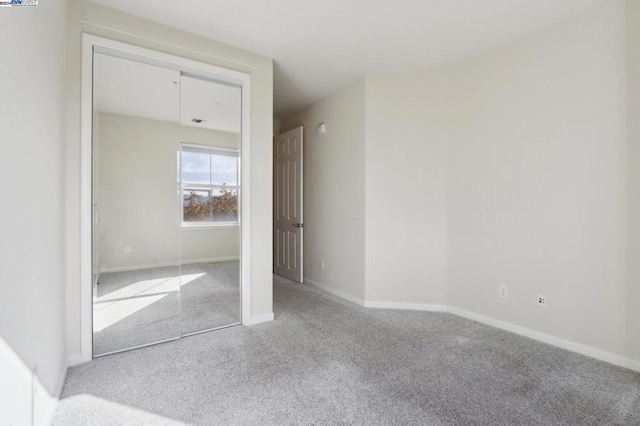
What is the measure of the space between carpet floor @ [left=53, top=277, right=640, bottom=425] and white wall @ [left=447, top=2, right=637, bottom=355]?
1.38ft

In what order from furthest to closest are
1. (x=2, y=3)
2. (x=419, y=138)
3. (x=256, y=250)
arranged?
(x=419, y=138), (x=256, y=250), (x=2, y=3)

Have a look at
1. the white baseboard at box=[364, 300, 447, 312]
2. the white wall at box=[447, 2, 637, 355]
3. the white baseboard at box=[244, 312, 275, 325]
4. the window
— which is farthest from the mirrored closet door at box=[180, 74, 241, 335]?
the white wall at box=[447, 2, 637, 355]

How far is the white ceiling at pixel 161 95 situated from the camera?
2467 mm

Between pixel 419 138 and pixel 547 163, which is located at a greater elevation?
pixel 419 138

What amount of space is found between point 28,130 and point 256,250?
79.7 inches

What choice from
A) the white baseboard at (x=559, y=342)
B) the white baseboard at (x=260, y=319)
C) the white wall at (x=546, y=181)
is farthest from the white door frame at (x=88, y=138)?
the white baseboard at (x=559, y=342)

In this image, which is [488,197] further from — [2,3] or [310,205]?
[2,3]

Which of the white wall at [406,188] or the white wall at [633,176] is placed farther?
the white wall at [406,188]

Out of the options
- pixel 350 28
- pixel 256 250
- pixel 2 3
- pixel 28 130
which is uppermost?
pixel 350 28

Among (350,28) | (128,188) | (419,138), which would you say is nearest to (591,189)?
(419,138)

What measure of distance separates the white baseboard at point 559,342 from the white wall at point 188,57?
2231 mm

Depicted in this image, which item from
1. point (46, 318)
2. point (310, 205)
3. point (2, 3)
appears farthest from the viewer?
point (310, 205)

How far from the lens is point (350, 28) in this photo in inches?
107

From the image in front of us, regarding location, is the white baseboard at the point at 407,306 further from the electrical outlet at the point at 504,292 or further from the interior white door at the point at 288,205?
the interior white door at the point at 288,205
